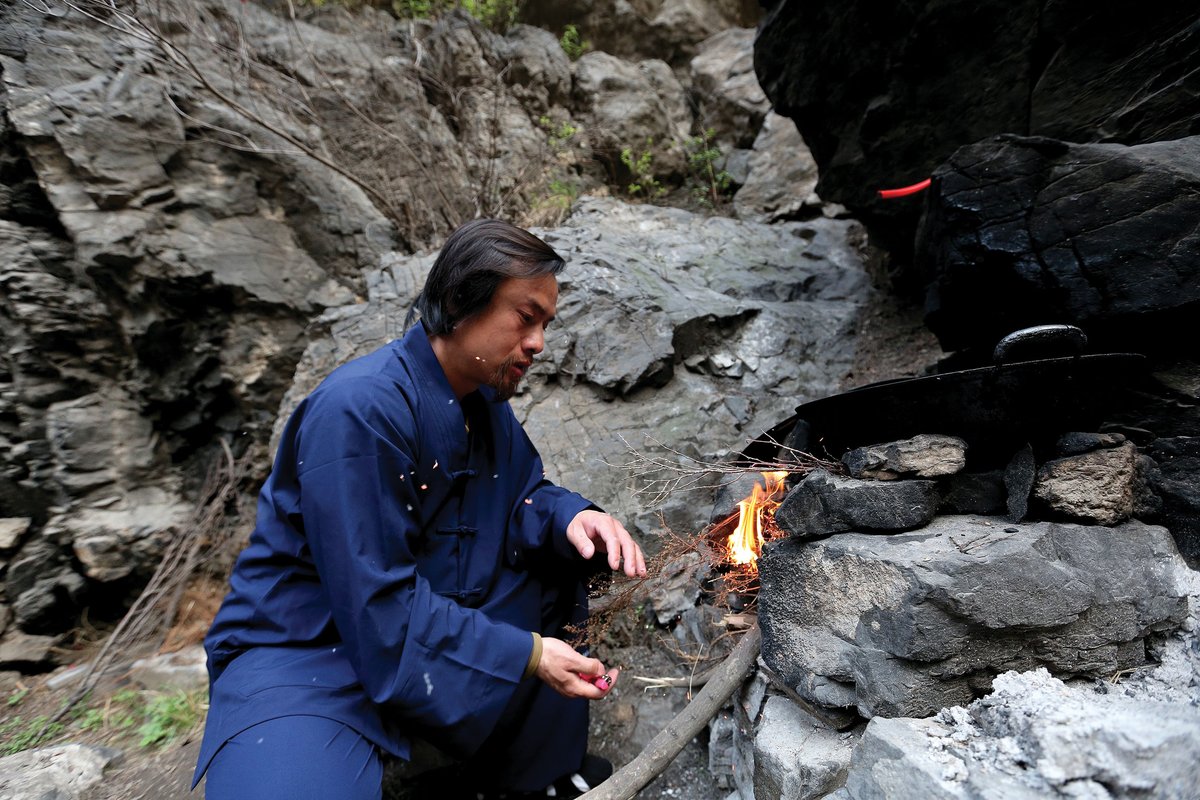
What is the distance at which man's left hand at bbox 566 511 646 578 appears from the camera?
194 cm

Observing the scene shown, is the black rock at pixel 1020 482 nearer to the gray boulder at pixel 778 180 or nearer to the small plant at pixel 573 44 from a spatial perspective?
the gray boulder at pixel 778 180

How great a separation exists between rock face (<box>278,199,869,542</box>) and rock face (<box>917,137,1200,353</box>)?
59.5 inches

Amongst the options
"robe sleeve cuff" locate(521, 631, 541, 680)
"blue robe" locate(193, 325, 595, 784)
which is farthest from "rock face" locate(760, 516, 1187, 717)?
"blue robe" locate(193, 325, 595, 784)

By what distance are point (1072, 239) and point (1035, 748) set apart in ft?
5.10

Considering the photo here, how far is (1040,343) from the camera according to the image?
1516mm

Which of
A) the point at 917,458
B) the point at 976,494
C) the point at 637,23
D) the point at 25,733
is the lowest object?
the point at 25,733

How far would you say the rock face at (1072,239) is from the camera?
160 cm

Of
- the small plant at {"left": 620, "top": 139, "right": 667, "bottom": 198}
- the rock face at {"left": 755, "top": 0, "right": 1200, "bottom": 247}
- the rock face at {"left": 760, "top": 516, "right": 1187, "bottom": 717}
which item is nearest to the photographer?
the rock face at {"left": 760, "top": 516, "right": 1187, "bottom": 717}

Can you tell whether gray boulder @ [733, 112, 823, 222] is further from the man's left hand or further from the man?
the man's left hand

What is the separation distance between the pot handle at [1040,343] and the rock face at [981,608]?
46 cm

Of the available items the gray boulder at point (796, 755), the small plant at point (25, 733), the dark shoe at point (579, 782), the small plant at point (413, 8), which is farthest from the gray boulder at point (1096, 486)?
the small plant at point (413, 8)

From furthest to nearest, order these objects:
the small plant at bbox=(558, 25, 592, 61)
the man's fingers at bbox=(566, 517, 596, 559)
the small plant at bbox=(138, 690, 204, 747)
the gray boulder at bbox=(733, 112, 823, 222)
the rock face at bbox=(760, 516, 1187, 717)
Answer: the small plant at bbox=(558, 25, 592, 61) → the gray boulder at bbox=(733, 112, 823, 222) → the small plant at bbox=(138, 690, 204, 747) → the man's fingers at bbox=(566, 517, 596, 559) → the rock face at bbox=(760, 516, 1187, 717)

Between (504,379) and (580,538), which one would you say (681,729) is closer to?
(580,538)

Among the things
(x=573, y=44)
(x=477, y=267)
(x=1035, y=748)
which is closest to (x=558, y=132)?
(x=573, y=44)
